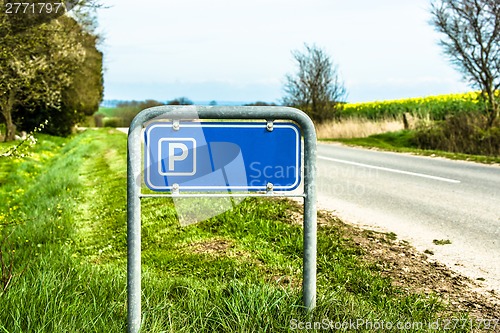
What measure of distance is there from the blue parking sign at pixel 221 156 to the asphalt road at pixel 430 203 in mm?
2577

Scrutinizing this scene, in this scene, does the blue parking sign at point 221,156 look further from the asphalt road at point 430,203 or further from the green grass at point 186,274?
the asphalt road at point 430,203

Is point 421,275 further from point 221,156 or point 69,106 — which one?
point 69,106

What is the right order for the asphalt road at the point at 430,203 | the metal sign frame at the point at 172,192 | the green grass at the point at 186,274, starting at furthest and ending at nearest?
the asphalt road at the point at 430,203
the green grass at the point at 186,274
the metal sign frame at the point at 172,192

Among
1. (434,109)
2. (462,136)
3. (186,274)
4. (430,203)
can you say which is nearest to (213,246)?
(186,274)

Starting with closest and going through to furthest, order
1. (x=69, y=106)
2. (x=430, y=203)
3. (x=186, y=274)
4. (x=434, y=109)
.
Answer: (x=186, y=274) < (x=430, y=203) < (x=434, y=109) < (x=69, y=106)

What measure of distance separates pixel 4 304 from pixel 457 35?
61.6ft

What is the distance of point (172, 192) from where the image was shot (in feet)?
10.2

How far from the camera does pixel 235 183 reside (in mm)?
3141

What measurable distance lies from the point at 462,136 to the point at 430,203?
11.4 meters

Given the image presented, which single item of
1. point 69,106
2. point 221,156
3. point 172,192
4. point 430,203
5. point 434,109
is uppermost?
point 69,106

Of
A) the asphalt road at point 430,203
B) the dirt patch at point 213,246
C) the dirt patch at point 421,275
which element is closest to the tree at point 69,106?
the asphalt road at point 430,203

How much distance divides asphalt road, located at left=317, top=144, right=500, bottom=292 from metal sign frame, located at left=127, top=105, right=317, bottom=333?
7.98ft

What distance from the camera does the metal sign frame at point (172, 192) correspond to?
3.01 meters

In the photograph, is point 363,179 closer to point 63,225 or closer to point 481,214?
point 481,214
